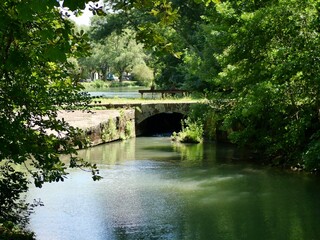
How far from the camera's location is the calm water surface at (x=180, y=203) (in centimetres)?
865

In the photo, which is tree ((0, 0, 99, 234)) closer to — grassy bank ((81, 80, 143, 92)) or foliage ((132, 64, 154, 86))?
foliage ((132, 64, 154, 86))

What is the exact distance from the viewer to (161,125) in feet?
89.4

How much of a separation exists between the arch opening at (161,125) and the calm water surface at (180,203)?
8.59m

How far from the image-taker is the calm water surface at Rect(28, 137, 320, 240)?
8.65m

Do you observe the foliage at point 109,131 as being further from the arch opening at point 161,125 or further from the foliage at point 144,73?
the foliage at point 144,73

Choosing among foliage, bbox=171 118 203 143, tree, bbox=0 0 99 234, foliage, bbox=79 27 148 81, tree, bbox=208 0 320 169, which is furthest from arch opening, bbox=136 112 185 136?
foliage, bbox=79 27 148 81

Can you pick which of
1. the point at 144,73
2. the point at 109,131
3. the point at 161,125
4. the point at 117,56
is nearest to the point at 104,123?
the point at 109,131

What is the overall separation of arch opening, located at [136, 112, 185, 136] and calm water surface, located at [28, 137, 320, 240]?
8590 mm

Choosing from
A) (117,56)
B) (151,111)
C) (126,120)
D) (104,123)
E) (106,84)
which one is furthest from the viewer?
(106,84)

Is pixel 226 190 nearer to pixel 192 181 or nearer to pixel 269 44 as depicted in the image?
pixel 192 181

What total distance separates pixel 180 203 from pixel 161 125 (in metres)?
16.7

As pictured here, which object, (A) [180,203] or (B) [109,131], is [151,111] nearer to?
(B) [109,131]

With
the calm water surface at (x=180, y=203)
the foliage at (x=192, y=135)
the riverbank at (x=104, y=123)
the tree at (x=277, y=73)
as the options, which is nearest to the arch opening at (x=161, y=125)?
the riverbank at (x=104, y=123)

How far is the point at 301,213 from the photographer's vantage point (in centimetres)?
982
